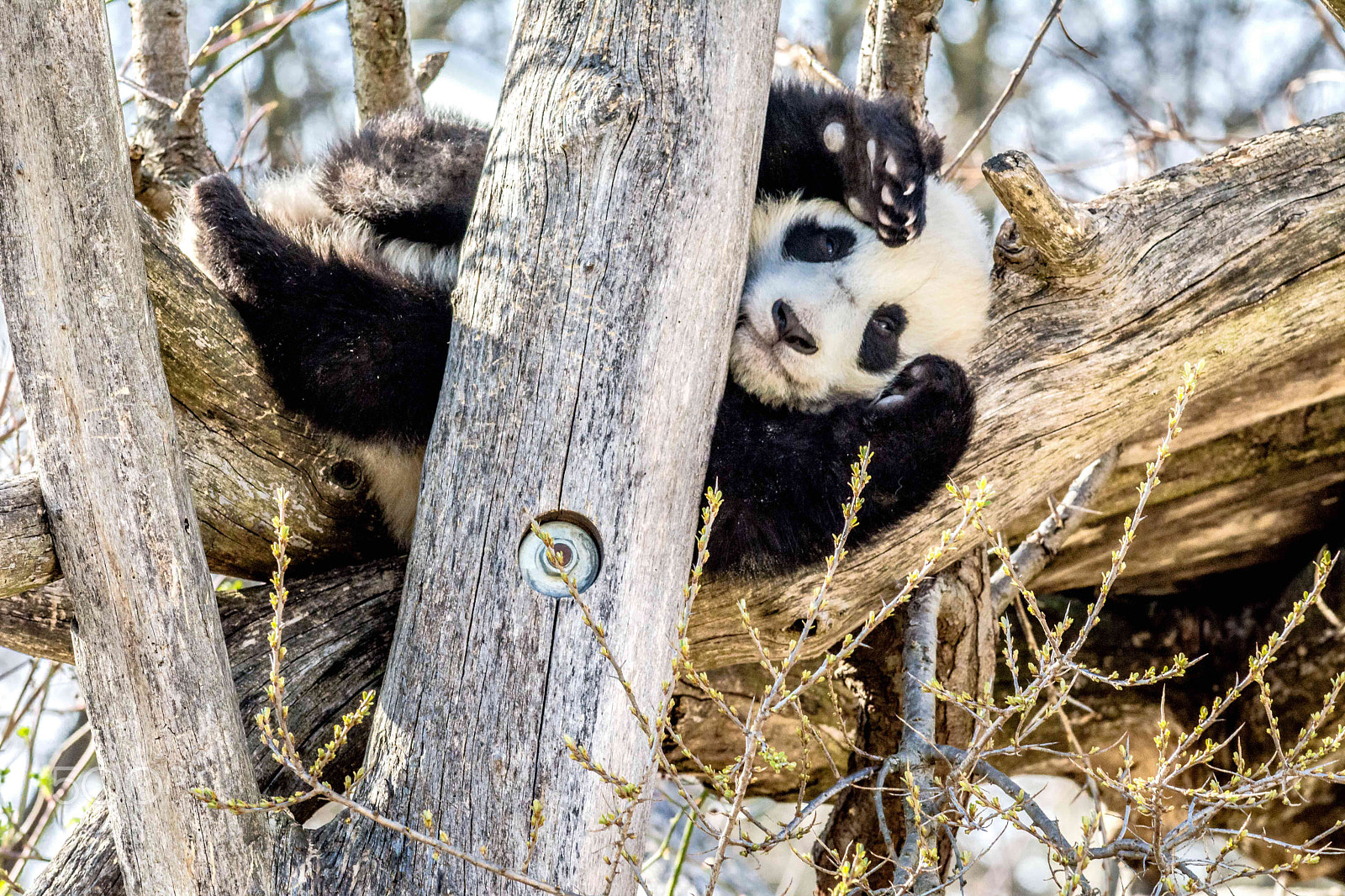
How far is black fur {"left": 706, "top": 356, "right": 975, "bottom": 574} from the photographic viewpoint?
2.28 metres

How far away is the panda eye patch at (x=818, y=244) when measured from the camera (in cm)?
276

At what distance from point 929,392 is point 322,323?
123cm

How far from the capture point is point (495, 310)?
71.9 inches

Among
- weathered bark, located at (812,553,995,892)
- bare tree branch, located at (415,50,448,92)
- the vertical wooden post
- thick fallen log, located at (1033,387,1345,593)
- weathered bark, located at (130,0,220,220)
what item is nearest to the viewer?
the vertical wooden post

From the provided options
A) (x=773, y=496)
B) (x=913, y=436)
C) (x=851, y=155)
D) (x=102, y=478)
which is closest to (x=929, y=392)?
(x=913, y=436)

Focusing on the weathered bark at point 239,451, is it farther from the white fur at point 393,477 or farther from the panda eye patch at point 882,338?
the panda eye patch at point 882,338

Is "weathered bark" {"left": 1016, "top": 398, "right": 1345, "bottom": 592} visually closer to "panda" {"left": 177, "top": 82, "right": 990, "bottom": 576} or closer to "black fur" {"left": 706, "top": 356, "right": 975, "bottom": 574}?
"panda" {"left": 177, "top": 82, "right": 990, "bottom": 576}

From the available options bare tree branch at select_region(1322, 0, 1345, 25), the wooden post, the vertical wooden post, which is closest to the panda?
the vertical wooden post

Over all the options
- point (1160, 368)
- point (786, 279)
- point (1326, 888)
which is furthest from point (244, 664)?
point (1326, 888)

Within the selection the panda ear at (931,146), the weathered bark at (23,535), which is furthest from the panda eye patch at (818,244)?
the weathered bark at (23,535)

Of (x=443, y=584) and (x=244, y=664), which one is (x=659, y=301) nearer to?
(x=443, y=584)

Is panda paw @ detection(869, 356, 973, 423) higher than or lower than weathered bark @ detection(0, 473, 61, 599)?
higher

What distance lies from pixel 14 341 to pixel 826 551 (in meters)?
1.51

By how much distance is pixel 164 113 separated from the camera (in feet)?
10.7
